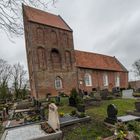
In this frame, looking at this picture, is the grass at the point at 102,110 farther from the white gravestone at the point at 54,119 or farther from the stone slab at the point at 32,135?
the stone slab at the point at 32,135

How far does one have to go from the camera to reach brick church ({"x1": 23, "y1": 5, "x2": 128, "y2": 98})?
80.2 ft

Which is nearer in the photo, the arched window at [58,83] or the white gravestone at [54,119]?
the white gravestone at [54,119]

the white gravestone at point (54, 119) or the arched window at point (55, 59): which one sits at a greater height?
the arched window at point (55, 59)

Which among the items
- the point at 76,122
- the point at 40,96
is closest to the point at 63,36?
the point at 40,96

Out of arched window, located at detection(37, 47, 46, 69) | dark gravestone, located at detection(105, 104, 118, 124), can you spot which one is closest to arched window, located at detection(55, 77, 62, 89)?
arched window, located at detection(37, 47, 46, 69)

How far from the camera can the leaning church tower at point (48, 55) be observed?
2438cm

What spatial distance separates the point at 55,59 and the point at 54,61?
0.40 metres

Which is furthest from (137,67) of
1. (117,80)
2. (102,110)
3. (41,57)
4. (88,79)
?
(102,110)

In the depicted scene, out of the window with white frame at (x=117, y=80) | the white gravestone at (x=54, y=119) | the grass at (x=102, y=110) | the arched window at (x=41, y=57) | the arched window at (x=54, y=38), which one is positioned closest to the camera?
the white gravestone at (x=54, y=119)

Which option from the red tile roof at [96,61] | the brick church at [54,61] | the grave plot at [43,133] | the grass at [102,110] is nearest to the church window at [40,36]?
the brick church at [54,61]

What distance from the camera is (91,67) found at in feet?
102

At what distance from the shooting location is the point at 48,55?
25609 mm

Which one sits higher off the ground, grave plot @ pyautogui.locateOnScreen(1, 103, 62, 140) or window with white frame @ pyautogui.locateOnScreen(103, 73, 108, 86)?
window with white frame @ pyautogui.locateOnScreen(103, 73, 108, 86)

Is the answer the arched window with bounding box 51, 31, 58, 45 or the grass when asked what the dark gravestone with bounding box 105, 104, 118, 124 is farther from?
the arched window with bounding box 51, 31, 58, 45
